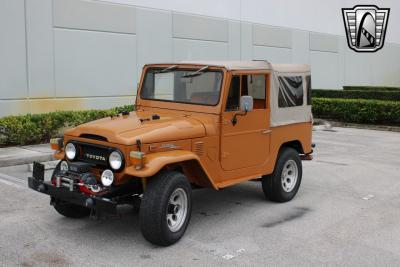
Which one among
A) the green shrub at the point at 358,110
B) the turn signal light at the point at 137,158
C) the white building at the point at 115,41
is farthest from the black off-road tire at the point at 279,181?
the green shrub at the point at 358,110

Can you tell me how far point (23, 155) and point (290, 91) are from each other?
18.3 feet

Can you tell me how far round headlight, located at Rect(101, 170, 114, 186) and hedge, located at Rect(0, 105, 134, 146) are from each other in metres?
6.33

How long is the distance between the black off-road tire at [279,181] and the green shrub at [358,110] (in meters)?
11.3

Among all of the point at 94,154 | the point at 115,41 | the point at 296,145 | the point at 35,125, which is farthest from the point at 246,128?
the point at 115,41

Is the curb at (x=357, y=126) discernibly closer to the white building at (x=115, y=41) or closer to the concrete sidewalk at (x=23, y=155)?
the white building at (x=115, y=41)

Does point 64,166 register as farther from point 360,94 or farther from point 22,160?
point 360,94

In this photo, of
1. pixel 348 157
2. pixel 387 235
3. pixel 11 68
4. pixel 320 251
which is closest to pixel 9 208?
pixel 320 251

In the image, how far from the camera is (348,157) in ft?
38.4

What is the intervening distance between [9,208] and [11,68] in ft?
20.5

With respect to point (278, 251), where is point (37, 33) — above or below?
above

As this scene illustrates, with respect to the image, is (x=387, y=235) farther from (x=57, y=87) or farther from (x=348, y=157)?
(x=57, y=87)

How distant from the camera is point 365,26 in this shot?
Result: 25.3 metres

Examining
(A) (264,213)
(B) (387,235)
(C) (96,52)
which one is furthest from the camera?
(C) (96,52)

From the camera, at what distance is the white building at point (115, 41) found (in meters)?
12.5
